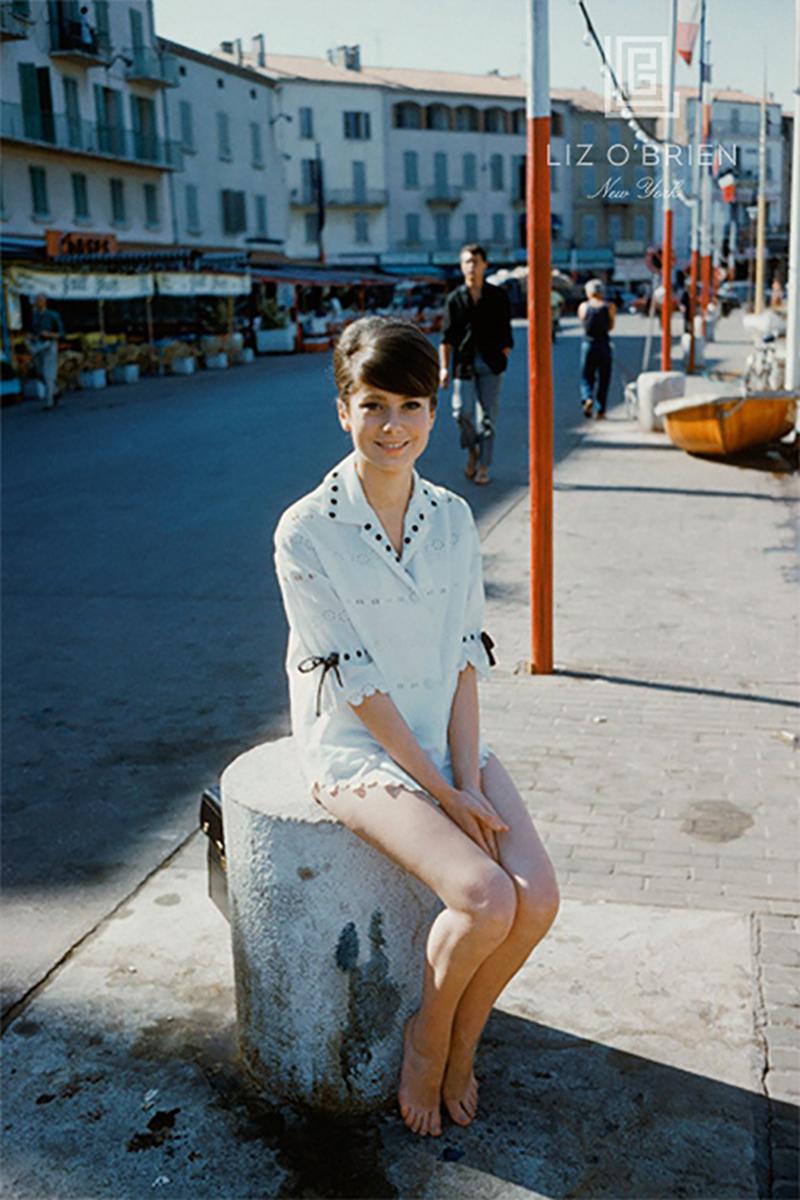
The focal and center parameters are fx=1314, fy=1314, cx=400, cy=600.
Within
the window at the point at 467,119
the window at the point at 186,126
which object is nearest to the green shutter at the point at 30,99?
the window at the point at 186,126

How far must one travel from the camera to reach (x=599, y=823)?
4.25 meters

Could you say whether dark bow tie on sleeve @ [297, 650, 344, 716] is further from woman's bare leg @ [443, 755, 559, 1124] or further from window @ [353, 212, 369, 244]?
window @ [353, 212, 369, 244]

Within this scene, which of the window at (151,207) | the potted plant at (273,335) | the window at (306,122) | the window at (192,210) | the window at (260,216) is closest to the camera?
the potted plant at (273,335)

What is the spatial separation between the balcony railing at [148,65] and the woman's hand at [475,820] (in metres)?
41.1

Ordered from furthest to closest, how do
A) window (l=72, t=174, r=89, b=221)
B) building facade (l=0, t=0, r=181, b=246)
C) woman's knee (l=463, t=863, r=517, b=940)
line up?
window (l=72, t=174, r=89, b=221)
building facade (l=0, t=0, r=181, b=246)
woman's knee (l=463, t=863, r=517, b=940)

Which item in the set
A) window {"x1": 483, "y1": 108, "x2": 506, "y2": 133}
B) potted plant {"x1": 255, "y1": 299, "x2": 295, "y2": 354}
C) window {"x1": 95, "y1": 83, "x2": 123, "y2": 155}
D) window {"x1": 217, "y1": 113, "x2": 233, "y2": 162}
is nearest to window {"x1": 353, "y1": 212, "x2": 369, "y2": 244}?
window {"x1": 483, "y1": 108, "x2": 506, "y2": 133}

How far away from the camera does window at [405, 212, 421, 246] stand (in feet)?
224

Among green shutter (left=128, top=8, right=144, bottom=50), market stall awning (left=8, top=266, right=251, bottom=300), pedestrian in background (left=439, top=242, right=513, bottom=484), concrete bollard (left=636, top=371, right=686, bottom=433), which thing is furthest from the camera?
green shutter (left=128, top=8, right=144, bottom=50)

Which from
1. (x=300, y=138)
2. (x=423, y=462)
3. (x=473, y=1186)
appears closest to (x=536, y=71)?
(x=473, y=1186)

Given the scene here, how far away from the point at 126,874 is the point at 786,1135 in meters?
2.11

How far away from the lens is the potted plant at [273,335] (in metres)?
36.0

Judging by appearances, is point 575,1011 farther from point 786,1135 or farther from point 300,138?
point 300,138

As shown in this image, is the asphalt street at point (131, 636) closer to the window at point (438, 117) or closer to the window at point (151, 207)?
the window at point (151, 207)

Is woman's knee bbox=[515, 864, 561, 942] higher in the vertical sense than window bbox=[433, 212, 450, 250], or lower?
lower
